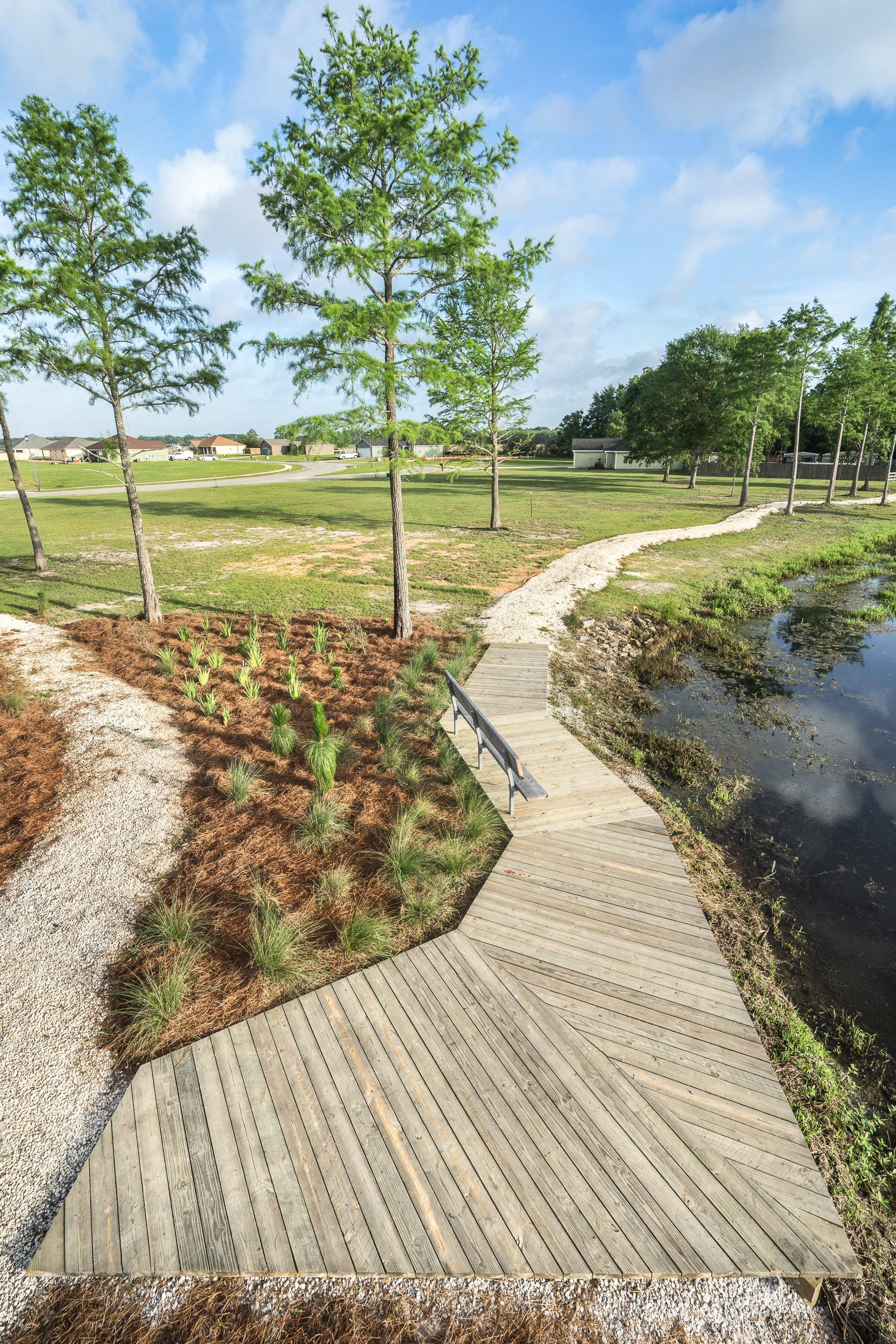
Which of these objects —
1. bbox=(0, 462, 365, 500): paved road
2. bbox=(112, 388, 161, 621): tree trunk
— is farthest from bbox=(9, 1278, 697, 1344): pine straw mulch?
bbox=(0, 462, 365, 500): paved road

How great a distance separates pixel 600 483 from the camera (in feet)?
176

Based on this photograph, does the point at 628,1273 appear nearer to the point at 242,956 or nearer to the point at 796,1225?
the point at 796,1225

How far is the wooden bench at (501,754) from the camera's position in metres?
6.39

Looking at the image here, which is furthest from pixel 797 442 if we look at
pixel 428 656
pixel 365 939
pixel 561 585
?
pixel 365 939

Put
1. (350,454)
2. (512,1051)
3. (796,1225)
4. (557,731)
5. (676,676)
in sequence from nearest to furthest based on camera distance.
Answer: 1. (796,1225)
2. (512,1051)
3. (557,731)
4. (676,676)
5. (350,454)

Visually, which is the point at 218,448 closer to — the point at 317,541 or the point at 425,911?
the point at 317,541

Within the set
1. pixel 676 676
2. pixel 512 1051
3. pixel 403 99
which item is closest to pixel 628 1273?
pixel 512 1051

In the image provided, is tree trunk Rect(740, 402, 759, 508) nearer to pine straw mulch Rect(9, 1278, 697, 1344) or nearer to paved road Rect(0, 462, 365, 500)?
pine straw mulch Rect(9, 1278, 697, 1344)

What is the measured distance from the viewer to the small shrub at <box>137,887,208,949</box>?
5.08 m

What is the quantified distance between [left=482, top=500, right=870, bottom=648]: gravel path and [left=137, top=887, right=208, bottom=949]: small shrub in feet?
30.0

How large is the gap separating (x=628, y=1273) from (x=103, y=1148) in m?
3.21

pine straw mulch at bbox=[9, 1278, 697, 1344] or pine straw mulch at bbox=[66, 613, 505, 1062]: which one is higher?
pine straw mulch at bbox=[66, 613, 505, 1062]

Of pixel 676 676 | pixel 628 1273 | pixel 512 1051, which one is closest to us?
pixel 628 1273

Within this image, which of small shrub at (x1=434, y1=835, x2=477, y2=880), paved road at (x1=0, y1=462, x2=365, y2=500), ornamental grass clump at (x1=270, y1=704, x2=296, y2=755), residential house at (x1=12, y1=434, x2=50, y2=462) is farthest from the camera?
residential house at (x1=12, y1=434, x2=50, y2=462)
